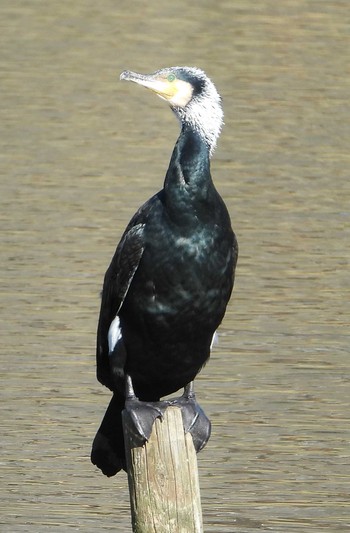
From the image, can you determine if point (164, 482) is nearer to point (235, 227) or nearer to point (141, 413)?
point (141, 413)

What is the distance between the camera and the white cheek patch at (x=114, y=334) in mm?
6418

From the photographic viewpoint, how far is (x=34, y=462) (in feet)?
28.7

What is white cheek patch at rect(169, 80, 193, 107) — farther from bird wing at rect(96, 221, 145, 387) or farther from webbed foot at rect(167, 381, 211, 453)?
webbed foot at rect(167, 381, 211, 453)

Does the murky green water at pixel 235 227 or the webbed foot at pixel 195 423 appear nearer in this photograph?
the webbed foot at pixel 195 423

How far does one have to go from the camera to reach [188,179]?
20.3 feet

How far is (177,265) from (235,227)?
6.89m

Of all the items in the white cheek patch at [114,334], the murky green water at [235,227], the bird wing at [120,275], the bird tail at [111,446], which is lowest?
the murky green water at [235,227]

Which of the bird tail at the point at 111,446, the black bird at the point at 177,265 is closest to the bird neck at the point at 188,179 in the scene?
the black bird at the point at 177,265

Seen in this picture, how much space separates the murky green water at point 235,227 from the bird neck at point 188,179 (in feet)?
7.52

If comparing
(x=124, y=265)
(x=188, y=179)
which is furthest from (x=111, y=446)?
(x=188, y=179)

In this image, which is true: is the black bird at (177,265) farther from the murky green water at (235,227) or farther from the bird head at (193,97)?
the murky green water at (235,227)

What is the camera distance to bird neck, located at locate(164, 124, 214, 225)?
6.16m

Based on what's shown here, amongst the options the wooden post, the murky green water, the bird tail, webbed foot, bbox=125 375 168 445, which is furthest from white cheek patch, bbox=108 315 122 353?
the murky green water

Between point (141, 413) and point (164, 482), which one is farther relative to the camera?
point (141, 413)
